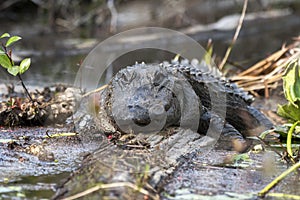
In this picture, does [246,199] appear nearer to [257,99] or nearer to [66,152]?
[66,152]

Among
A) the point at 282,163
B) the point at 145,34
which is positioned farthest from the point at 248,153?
the point at 145,34

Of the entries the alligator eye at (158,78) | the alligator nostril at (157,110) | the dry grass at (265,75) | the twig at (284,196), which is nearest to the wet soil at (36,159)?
the alligator nostril at (157,110)

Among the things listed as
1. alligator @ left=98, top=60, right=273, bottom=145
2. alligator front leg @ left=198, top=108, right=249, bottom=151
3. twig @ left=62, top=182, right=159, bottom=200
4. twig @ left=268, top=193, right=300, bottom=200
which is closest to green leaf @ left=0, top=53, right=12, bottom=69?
alligator @ left=98, top=60, right=273, bottom=145

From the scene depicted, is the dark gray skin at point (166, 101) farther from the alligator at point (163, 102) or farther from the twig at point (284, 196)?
the twig at point (284, 196)

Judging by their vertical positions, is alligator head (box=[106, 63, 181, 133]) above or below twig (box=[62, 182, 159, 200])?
above

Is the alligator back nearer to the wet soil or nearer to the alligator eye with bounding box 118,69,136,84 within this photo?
the alligator eye with bounding box 118,69,136,84

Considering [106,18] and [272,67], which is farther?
[106,18]

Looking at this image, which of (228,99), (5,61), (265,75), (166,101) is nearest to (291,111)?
(166,101)
